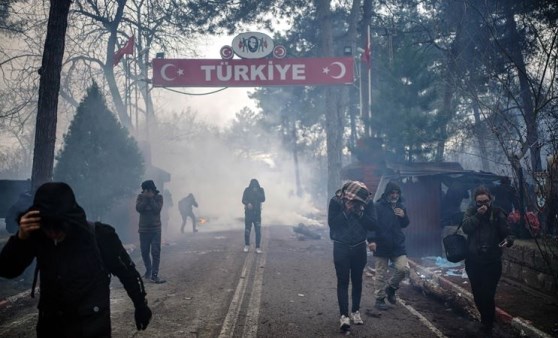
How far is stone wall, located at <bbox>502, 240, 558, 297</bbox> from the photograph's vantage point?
7059 millimetres

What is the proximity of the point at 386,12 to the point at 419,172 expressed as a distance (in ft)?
33.8

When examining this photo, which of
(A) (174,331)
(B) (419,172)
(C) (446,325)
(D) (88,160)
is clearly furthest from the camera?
(D) (88,160)

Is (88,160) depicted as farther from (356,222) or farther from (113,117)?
(356,222)

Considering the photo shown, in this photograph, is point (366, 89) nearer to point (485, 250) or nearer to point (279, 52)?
point (279, 52)

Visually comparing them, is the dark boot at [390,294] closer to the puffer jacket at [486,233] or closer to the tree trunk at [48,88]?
the puffer jacket at [486,233]

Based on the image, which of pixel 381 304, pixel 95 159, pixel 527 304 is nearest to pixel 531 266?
pixel 527 304

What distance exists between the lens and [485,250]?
17.9ft

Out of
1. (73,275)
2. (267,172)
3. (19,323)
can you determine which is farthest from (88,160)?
(267,172)

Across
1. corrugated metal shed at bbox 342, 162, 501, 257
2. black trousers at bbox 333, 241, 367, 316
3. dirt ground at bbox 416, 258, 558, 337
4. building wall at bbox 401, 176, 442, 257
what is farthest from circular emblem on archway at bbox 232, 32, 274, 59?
→ black trousers at bbox 333, 241, 367, 316

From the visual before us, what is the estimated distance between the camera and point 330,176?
18.0 metres

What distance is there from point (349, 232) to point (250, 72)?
11043 mm

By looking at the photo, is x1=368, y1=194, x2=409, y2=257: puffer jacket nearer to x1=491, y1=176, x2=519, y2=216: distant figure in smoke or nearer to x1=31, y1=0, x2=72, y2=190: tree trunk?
x1=491, y1=176, x2=519, y2=216: distant figure in smoke

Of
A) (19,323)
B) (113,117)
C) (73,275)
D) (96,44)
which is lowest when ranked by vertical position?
(19,323)

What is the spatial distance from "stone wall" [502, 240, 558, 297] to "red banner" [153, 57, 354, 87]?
30.2 feet
